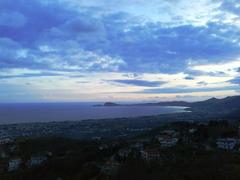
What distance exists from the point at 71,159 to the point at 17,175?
5.22 m

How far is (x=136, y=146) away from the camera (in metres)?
36.1

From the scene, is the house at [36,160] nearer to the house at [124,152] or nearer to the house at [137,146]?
the house at [124,152]

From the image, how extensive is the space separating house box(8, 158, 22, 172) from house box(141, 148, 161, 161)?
13169 millimetres

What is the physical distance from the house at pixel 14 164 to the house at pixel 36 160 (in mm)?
1107

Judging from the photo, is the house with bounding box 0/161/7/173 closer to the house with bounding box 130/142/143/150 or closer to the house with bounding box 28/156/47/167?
the house with bounding box 28/156/47/167

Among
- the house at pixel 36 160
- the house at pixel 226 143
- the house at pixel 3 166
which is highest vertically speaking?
the house at pixel 226 143

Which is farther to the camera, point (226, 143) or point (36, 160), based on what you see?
point (36, 160)

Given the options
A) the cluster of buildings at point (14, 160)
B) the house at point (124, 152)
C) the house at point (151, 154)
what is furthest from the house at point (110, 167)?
the cluster of buildings at point (14, 160)

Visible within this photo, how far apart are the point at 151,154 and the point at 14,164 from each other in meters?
15.1

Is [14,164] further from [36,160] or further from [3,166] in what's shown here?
[36,160]

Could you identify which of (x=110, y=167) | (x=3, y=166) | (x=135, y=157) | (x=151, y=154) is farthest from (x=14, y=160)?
(x=151, y=154)

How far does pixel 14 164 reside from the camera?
3716 cm

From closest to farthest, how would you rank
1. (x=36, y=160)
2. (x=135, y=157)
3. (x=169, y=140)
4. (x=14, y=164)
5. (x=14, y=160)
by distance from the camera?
(x=135, y=157), (x=169, y=140), (x=14, y=164), (x=36, y=160), (x=14, y=160)

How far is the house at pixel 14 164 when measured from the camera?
3566 centimetres
